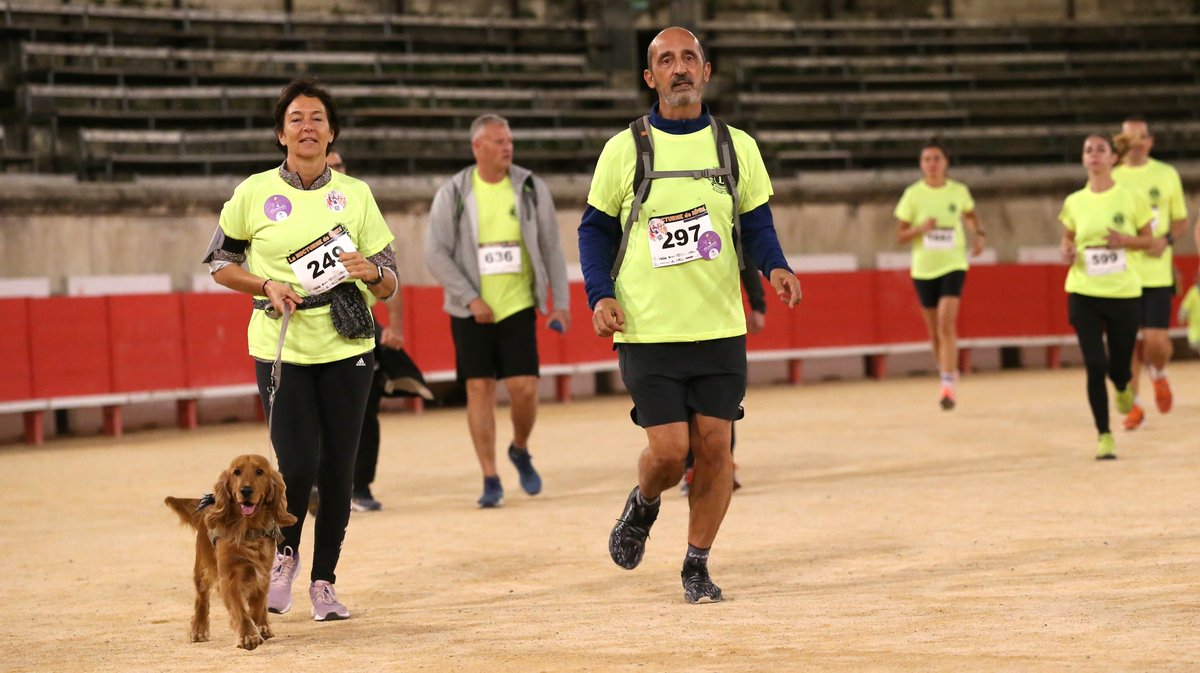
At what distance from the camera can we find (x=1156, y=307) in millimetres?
12250

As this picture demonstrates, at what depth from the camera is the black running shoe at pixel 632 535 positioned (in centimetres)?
626

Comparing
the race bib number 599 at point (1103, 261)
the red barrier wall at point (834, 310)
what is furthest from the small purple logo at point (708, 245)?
the red barrier wall at point (834, 310)

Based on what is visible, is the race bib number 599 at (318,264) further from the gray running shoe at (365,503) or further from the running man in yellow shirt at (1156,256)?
the running man in yellow shirt at (1156,256)

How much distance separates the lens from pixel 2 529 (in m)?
9.43

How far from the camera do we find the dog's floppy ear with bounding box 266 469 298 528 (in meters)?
5.62

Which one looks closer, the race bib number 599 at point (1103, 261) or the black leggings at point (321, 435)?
the black leggings at point (321, 435)

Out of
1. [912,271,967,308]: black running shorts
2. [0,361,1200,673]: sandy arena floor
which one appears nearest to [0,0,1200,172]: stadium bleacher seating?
[0,361,1200,673]: sandy arena floor

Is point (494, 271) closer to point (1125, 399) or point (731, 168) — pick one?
point (731, 168)

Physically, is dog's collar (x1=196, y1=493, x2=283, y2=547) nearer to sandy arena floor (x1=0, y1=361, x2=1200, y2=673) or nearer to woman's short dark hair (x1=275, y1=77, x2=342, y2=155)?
sandy arena floor (x1=0, y1=361, x2=1200, y2=673)

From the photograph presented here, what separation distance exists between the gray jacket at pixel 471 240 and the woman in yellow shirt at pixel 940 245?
554 cm

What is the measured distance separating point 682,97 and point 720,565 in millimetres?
2216

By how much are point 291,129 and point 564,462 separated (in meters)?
6.28

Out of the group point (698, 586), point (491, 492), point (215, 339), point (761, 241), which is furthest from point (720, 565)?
point (215, 339)

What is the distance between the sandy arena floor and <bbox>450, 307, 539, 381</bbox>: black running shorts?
804 mm
